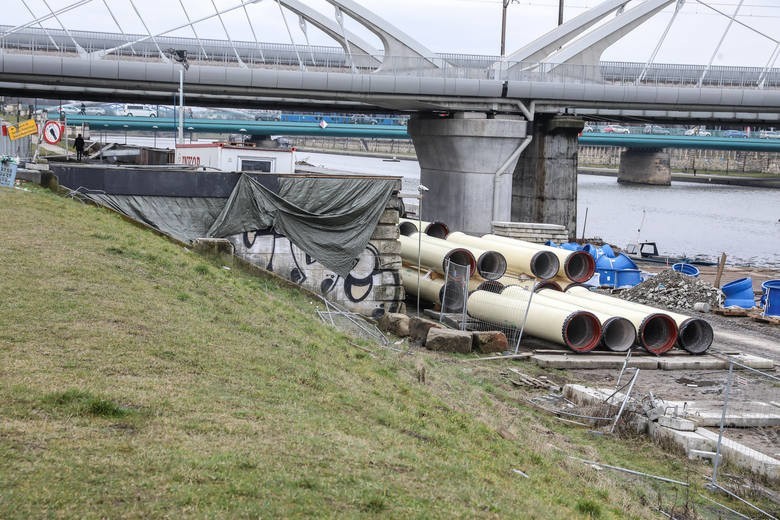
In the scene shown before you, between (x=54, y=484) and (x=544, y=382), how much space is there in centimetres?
1457

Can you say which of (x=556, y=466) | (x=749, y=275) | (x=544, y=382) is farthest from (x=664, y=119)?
(x=556, y=466)

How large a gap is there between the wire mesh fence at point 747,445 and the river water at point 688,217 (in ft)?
65.8

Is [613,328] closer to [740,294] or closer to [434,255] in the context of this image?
[434,255]

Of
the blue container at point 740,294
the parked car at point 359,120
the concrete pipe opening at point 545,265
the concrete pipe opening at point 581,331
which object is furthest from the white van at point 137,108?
the concrete pipe opening at point 581,331

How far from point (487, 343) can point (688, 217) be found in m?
73.0

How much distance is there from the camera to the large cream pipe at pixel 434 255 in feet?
92.6

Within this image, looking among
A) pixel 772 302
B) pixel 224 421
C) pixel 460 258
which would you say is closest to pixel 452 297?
pixel 460 258

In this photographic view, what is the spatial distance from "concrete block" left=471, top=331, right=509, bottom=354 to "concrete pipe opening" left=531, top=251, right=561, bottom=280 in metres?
5.54

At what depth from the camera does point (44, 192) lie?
23.9 m

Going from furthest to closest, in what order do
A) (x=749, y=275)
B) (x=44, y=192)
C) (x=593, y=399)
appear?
1. (x=749, y=275)
2. (x=44, y=192)
3. (x=593, y=399)

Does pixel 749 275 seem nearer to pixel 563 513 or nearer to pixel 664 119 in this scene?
pixel 664 119

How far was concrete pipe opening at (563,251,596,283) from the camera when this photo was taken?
28.7 m

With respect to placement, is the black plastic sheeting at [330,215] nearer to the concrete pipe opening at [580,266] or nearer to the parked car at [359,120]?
the concrete pipe opening at [580,266]

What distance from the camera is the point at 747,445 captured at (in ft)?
50.8
